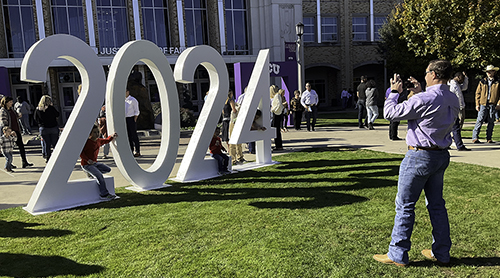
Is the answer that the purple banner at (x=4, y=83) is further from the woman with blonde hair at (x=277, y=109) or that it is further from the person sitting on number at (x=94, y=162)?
the person sitting on number at (x=94, y=162)

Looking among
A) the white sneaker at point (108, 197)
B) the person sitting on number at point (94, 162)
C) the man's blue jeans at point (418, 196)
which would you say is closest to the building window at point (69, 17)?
the person sitting on number at point (94, 162)

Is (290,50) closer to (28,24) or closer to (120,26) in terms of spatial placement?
(120,26)

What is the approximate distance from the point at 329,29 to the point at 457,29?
48.2 feet

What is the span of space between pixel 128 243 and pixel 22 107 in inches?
630

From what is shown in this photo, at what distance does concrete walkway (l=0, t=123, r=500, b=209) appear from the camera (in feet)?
24.1

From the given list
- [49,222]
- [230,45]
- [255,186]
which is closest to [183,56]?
[255,186]

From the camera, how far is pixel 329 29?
33.9m

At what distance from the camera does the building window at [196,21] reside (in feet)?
90.4

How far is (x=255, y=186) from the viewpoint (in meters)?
6.86

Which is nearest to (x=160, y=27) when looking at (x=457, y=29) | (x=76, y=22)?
(x=76, y=22)

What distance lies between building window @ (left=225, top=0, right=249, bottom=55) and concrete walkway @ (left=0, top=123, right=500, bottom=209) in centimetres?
1455

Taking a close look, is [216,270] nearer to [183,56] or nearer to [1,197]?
[183,56]

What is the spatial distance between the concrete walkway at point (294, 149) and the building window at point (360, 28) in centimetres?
2111

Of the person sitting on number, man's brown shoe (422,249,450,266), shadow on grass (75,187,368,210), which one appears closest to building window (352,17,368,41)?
shadow on grass (75,187,368,210)
